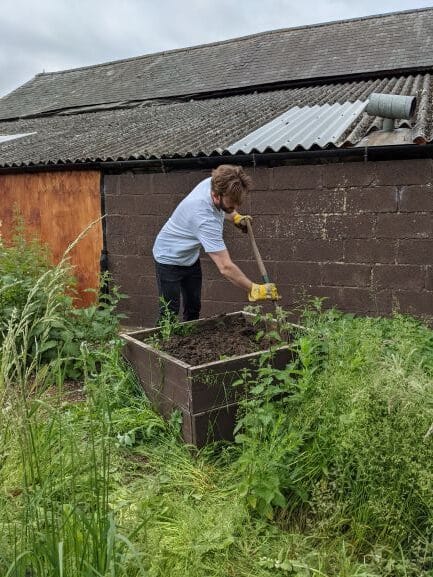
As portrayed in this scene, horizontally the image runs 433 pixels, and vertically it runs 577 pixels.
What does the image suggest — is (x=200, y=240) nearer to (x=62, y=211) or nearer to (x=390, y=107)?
(x=390, y=107)

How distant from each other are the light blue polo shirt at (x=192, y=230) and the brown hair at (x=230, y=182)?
0.57 feet

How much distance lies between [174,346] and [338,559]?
5.86 feet

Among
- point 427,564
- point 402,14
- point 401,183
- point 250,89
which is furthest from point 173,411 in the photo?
point 402,14

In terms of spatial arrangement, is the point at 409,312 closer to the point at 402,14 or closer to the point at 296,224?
the point at 296,224

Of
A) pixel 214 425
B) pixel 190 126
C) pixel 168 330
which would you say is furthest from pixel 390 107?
pixel 214 425

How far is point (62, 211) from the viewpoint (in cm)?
723

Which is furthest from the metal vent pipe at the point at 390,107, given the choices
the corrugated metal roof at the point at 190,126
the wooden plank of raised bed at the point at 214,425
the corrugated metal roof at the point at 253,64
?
the corrugated metal roof at the point at 253,64

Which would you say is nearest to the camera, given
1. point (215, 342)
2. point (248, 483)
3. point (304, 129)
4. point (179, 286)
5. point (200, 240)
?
point (248, 483)

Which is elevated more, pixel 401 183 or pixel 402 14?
pixel 402 14

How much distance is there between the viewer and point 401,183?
4820 millimetres

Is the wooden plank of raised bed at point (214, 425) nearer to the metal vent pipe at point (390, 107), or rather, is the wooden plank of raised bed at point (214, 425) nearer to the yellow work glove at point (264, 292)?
the yellow work glove at point (264, 292)

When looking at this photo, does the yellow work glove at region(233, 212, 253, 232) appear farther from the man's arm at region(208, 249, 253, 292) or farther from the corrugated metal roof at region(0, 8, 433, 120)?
the corrugated metal roof at region(0, 8, 433, 120)

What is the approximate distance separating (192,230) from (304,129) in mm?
2304

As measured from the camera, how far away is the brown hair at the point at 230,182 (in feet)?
12.5
